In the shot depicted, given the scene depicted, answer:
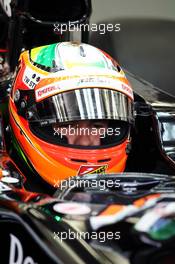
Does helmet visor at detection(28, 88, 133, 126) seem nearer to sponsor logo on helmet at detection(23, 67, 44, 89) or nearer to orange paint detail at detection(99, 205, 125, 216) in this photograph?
sponsor logo on helmet at detection(23, 67, 44, 89)

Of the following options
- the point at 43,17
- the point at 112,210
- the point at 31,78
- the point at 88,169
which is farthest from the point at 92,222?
the point at 43,17

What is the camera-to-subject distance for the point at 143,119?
1202 mm

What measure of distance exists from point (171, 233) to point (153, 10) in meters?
1.77

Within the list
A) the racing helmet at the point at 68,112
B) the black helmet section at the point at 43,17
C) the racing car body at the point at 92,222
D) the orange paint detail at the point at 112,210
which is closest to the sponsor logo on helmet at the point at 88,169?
the racing helmet at the point at 68,112

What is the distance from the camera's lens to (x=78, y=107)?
3.22 ft

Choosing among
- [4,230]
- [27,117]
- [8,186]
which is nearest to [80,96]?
[27,117]

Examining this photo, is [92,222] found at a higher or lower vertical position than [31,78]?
lower

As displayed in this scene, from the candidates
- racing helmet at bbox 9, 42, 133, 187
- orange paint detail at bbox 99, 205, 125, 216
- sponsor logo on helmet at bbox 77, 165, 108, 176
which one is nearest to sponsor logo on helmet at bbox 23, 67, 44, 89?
racing helmet at bbox 9, 42, 133, 187

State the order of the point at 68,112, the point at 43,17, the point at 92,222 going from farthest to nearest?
the point at 43,17, the point at 68,112, the point at 92,222

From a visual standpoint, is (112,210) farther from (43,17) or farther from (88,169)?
(43,17)

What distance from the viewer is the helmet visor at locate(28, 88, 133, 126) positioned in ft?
3.22

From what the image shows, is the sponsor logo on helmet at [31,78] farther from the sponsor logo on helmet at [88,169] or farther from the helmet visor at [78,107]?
the sponsor logo on helmet at [88,169]

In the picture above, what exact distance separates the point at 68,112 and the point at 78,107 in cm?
2

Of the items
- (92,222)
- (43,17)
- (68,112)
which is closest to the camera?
(92,222)
